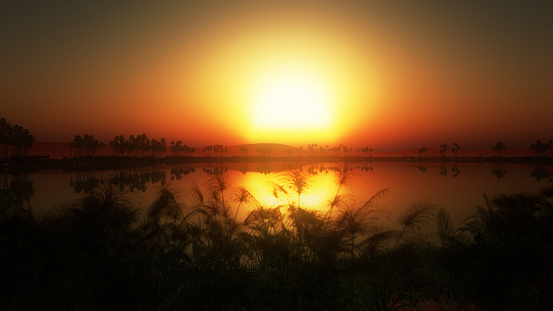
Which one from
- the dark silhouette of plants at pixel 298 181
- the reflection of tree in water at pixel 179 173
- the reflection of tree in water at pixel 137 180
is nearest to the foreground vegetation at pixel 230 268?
the dark silhouette of plants at pixel 298 181

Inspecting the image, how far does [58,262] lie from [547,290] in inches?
330

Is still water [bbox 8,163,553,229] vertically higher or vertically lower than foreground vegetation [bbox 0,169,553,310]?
lower

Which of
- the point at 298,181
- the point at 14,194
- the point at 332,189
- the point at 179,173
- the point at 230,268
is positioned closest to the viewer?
the point at 230,268

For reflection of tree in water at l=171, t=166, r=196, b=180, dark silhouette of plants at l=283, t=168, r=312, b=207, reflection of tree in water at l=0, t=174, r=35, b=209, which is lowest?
reflection of tree in water at l=171, t=166, r=196, b=180

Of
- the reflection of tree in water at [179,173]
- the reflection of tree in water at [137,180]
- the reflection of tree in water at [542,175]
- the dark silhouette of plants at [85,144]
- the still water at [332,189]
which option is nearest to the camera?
the still water at [332,189]

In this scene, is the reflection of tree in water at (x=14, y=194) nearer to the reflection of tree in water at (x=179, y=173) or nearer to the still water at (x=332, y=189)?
the still water at (x=332, y=189)

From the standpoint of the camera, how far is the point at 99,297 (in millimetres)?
4121

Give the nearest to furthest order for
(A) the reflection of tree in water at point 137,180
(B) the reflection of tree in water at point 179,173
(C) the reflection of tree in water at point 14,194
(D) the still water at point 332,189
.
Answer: (D) the still water at point 332,189
(C) the reflection of tree in water at point 14,194
(A) the reflection of tree in water at point 137,180
(B) the reflection of tree in water at point 179,173

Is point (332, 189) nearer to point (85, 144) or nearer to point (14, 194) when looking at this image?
point (14, 194)

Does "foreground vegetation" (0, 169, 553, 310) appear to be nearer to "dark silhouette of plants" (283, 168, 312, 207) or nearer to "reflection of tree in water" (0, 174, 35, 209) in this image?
"dark silhouette of plants" (283, 168, 312, 207)

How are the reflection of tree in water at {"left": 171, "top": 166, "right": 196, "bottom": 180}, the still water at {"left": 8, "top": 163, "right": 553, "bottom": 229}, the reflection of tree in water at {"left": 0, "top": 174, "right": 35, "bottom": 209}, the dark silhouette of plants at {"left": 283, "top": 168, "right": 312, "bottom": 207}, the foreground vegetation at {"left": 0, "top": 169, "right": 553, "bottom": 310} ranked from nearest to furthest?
the foreground vegetation at {"left": 0, "top": 169, "right": 553, "bottom": 310}, the dark silhouette of plants at {"left": 283, "top": 168, "right": 312, "bottom": 207}, the still water at {"left": 8, "top": 163, "right": 553, "bottom": 229}, the reflection of tree in water at {"left": 0, "top": 174, "right": 35, "bottom": 209}, the reflection of tree in water at {"left": 171, "top": 166, "right": 196, "bottom": 180}

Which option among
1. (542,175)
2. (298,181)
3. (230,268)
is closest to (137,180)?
(298,181)

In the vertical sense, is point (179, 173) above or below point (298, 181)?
below

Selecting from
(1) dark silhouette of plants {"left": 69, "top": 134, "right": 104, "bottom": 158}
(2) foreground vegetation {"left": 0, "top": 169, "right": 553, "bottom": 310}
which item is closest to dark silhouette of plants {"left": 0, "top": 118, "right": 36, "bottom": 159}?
(1) dark silhouette of plants {"left": 69, "top": 134, "right": 104, "bottom": 158}
